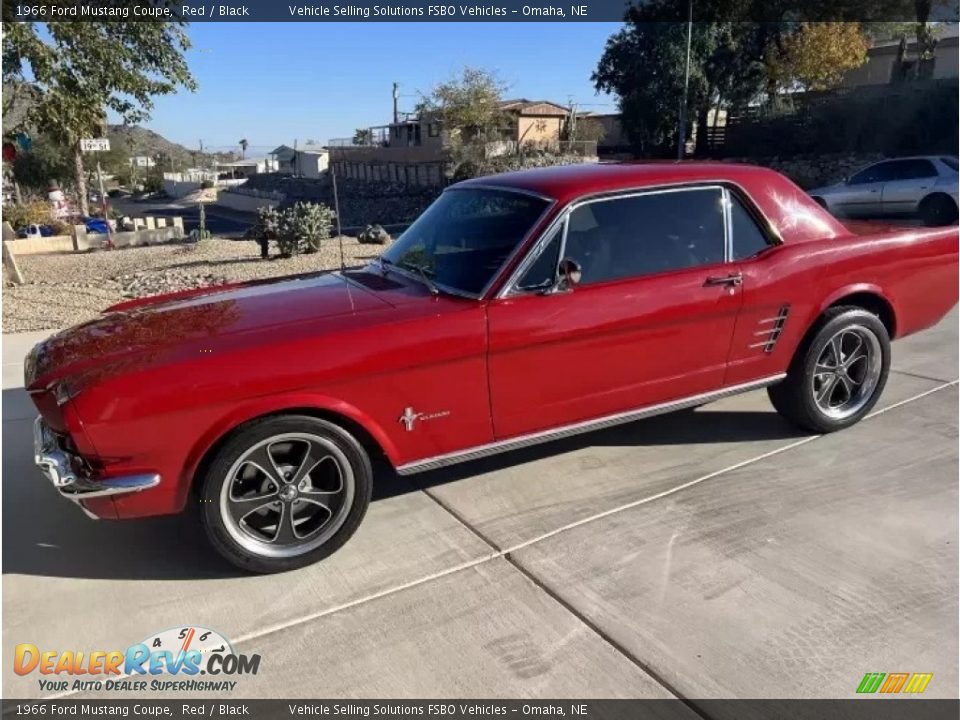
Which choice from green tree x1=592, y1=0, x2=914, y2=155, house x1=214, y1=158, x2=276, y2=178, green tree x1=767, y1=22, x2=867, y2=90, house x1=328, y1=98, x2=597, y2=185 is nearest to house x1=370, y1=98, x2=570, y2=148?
house x1=328, y1=98, x2=597, y2=185

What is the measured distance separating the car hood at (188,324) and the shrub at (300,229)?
28.3ft

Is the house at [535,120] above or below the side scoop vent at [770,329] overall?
above

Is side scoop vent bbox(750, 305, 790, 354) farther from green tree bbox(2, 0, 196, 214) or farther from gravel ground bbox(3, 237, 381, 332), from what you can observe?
green tree bbox(2, 0, 196, 214)

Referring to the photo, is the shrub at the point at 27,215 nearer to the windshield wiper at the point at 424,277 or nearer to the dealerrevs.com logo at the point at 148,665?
the windshield wiper at the point at 424,277

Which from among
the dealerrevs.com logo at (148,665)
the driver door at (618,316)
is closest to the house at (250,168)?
the driver door at (618,316)

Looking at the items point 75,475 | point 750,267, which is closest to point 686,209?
point 750,267

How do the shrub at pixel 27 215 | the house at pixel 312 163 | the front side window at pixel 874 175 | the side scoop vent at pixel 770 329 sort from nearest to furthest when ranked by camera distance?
the side scoop vent at pixel 770 329
the front side window at pixel 874 175
the shrub at pixel 27 215
the house at pixel 312 163

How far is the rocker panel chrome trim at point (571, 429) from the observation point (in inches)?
134

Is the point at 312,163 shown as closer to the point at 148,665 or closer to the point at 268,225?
the point at 268,225

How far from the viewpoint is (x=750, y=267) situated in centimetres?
395

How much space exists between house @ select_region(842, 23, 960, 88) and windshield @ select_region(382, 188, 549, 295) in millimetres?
36720

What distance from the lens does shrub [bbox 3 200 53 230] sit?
21.1 meters

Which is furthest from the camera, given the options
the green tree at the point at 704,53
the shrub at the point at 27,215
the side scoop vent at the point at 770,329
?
the green tree at the point at 704,53

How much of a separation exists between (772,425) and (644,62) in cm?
3337
